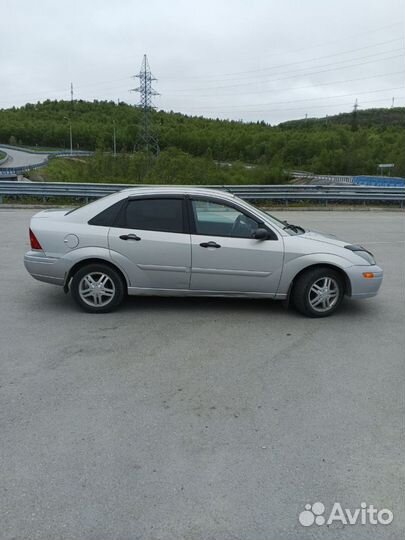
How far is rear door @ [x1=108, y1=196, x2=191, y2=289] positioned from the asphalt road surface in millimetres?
470

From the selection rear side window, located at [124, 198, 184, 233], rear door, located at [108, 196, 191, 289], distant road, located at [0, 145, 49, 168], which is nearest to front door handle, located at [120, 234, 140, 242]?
rear door, located at [108, 196, 191, 289]

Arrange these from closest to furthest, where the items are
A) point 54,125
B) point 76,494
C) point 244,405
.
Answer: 1. point 76,494
2. point 244,405
3. point 54,125

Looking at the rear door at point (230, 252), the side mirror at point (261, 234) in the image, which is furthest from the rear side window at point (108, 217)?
the side mirror at point (261, 234)

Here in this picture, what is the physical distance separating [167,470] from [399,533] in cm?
129

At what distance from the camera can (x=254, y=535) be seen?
2.29 m

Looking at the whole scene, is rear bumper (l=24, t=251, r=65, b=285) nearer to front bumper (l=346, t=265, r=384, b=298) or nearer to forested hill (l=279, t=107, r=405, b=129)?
front bumper (l=346, t=265, r=384, b=298)

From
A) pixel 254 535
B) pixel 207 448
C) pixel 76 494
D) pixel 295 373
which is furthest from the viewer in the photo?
pixel 295 373

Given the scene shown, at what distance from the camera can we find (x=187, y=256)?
5281 mm

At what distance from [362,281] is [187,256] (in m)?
2.09

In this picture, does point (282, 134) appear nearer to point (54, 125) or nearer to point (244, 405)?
point (54, 125)

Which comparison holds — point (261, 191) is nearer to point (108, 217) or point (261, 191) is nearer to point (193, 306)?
point (193, 306)

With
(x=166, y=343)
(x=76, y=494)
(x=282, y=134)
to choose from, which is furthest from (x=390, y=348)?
(x=282, y=134)

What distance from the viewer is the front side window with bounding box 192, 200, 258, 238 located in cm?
538

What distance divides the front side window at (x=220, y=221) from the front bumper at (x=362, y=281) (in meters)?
1.28
